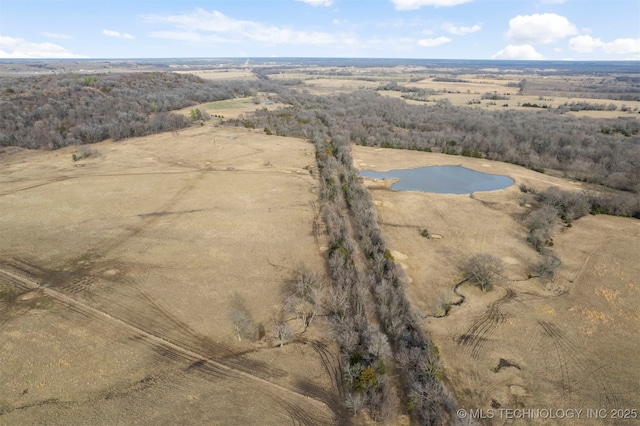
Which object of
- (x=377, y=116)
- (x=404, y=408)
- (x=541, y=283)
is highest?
(x=377, y=116)

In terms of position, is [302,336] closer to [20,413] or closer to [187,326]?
[187,326]

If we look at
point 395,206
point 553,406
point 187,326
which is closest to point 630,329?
point 553,406

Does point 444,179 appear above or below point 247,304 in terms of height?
above

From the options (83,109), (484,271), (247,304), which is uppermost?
(83,109)

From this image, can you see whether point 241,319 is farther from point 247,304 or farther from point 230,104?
point 230,104

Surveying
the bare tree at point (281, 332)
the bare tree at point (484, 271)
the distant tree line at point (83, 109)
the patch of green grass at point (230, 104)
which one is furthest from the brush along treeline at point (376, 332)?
the patch of green grass at point (230, 104)

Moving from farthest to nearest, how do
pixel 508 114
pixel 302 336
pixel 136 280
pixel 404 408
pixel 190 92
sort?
pixel 190 92 < pixel 508 114 < pixel 136 280 < pixel 302 336 < pixel 404 408

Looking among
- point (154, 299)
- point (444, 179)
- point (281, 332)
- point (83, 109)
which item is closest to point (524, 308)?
point (281, 332)
